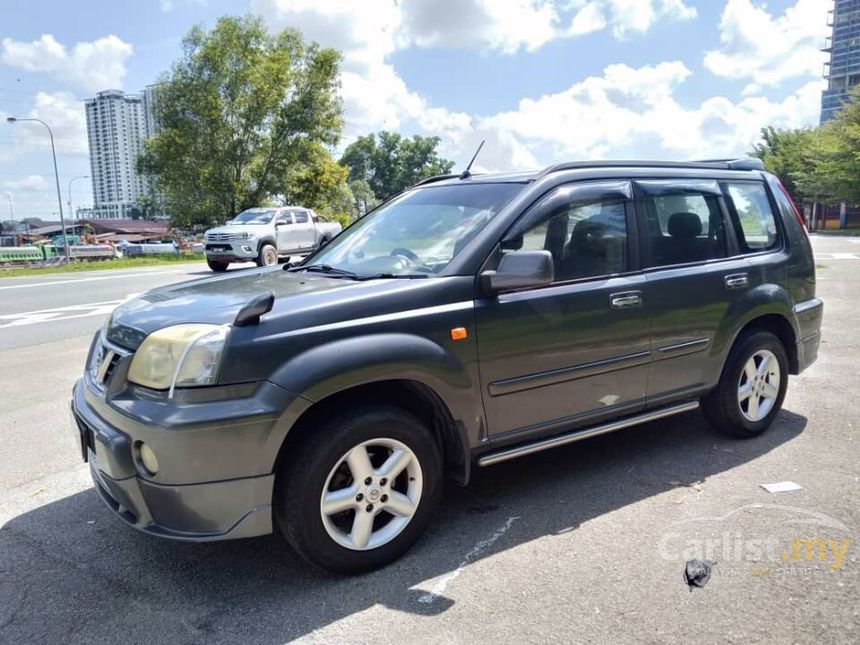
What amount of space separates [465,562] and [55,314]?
10198 millimetres

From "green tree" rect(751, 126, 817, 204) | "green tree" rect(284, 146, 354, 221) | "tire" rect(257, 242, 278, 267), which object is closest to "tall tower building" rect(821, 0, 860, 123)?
"green tree" rect(751, 126, 817, 204)

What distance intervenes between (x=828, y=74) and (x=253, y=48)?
481 feet

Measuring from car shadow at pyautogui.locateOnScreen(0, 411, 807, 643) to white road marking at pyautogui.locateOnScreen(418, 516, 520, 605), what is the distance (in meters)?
0.03

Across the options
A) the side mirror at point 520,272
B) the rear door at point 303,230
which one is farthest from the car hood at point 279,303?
the rear door at point 303,230

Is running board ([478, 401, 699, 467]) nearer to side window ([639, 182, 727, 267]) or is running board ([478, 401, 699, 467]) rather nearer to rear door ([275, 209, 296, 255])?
side window ([639, 182, 727, 267])

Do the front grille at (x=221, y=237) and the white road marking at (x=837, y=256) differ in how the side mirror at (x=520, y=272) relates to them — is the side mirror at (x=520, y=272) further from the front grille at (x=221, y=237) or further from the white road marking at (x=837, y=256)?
the white road marking at (x=837, y=256)

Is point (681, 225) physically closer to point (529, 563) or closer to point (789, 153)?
point (529, 563)

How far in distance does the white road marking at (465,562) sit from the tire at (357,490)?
0.80ft

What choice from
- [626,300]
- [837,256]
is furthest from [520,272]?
[837,256]

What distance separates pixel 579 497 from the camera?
364cm

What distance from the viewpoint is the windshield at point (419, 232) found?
343 cm

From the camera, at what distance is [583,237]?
3662 mm

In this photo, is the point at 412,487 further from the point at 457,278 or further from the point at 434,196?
the point at 434,196

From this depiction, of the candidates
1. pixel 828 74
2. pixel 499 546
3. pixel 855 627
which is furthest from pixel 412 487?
pixel 828 74
